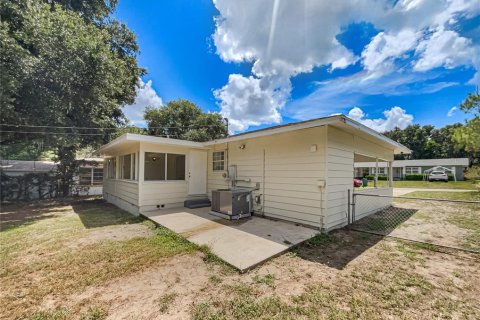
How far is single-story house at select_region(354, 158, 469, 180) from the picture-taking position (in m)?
25.7

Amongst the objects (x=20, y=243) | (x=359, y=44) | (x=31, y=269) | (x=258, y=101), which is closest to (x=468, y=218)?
(x=359, y=44)

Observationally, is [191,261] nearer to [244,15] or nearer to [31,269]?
[31,269]

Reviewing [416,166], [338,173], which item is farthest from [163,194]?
[416,166]

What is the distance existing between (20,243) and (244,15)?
29.0ft

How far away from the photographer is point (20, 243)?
14.6 ft

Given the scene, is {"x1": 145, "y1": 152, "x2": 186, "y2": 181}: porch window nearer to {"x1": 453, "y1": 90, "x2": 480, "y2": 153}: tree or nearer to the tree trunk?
the tree trunk

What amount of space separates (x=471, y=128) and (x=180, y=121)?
21.8m

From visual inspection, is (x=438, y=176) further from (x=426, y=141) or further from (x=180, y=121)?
(x=180, y=121)

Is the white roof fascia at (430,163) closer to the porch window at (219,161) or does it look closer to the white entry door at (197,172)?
the porch window at (219,161)

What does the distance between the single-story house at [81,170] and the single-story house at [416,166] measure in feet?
88.3

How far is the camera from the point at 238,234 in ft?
15.5

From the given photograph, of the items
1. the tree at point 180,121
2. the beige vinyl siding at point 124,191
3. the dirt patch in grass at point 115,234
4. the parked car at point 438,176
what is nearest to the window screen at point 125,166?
the beige vinyl siding at point 124,191

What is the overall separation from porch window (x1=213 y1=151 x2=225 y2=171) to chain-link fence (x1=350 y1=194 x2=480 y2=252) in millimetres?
4564

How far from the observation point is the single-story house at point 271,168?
5.13m
